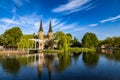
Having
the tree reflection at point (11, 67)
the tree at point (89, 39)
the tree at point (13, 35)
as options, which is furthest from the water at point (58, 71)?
the tree at point (89, 39)

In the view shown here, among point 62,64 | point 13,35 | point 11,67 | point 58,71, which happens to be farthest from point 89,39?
point 58,71

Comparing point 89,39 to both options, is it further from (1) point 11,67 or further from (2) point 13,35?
(1) point 11,67

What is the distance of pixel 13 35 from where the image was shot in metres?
99.7

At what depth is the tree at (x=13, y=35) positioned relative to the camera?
99688 millimetres

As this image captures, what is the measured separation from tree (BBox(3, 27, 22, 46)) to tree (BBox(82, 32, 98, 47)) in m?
56.7

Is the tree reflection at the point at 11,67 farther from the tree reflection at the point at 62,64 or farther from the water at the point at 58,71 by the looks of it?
the tree reflection at the point at 62,64

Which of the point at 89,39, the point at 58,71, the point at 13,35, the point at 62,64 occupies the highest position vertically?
the point at 13,35

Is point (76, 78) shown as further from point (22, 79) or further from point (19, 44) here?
point (19, 44)

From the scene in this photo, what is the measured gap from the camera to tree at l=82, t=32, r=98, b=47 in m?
141

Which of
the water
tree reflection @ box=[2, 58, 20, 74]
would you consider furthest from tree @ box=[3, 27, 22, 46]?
the water

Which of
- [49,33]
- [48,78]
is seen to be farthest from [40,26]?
[48,78]

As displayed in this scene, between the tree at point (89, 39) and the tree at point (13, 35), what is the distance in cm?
5669

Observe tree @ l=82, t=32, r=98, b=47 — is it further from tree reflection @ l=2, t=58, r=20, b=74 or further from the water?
tree reflection @ l=2, t=58, r=20, b=74

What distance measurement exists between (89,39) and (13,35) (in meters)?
62.2
